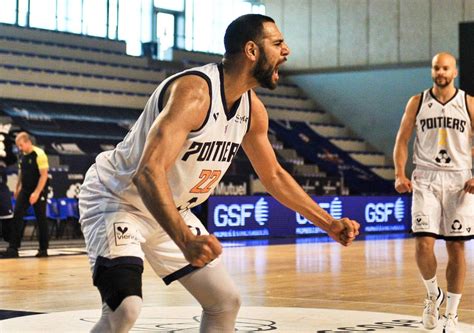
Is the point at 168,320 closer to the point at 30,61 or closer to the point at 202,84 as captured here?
the point at 202,84

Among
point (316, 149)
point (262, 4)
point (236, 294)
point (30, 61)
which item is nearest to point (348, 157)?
point (316, 149)

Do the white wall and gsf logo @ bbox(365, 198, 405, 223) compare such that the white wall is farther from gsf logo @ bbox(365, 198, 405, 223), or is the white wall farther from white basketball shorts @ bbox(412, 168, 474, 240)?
white basketball shorts @ bbox(412, 168, 474, 240)

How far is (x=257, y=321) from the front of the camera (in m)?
7.18

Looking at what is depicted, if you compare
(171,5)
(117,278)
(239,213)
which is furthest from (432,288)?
(171,5)

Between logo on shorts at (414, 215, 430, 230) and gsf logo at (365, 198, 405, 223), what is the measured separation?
14.0 meters

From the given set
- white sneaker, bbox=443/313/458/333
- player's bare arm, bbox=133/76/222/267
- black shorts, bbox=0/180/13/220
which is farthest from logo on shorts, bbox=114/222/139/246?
black shorts, bbox=0/180/13/220

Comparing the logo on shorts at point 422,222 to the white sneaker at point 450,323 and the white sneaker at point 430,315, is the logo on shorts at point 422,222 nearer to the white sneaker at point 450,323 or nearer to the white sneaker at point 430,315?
the white sneaker at point 430,315

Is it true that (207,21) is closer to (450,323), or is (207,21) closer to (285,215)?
(285,215)

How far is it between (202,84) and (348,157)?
76.8 ft

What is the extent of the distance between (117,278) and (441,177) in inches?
151

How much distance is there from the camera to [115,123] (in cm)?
2322

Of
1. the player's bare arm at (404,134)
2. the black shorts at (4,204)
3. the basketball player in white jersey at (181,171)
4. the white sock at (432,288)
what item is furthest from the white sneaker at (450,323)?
the black shorts at (4,204)

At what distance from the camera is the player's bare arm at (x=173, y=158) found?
3.58 m

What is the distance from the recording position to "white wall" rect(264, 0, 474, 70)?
27.6 m
